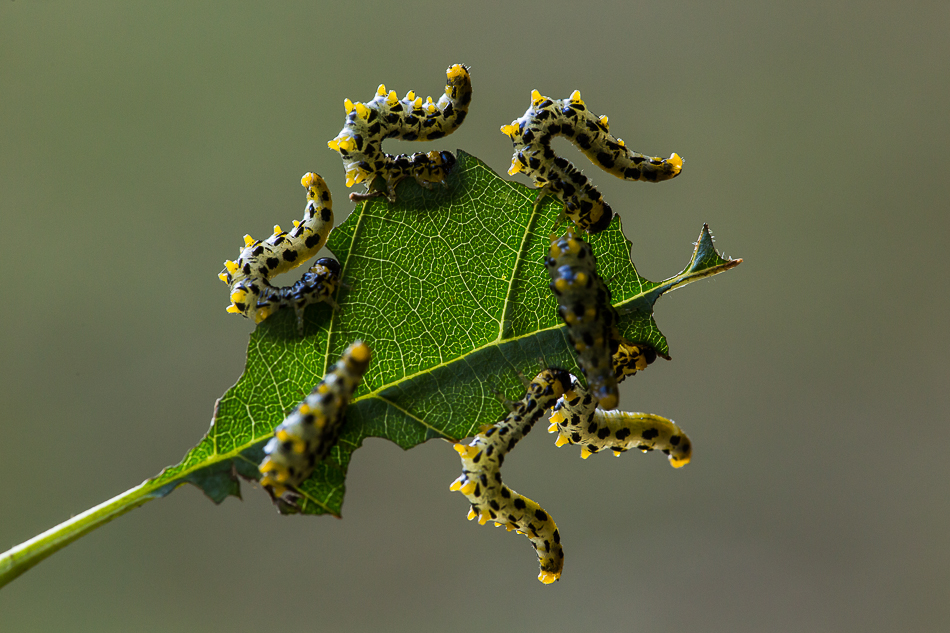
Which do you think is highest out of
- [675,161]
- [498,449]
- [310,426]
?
[675,161]

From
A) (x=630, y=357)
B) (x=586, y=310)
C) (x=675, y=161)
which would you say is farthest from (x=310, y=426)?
(x=675, y=161)

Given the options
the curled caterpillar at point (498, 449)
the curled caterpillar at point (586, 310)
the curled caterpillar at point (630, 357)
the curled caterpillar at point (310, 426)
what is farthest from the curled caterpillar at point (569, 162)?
the curled caterpillar at point (310, 426)

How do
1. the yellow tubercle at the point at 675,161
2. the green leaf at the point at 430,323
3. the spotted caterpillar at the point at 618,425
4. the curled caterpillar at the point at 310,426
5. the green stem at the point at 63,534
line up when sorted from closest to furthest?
the green stem at the point at 63,534 → the curled caterpillar at the point at 310,426 → the green leaf at the point at 430,323 → the spotted caterpillar at the point at 618,425 → the yellow tubercle at the point at 675,161

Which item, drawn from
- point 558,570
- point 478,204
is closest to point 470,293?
point 478,204

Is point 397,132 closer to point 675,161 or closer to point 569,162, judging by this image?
point 569,162

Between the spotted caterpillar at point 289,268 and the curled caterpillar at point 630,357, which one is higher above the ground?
the curled caterpillar at point 630,357

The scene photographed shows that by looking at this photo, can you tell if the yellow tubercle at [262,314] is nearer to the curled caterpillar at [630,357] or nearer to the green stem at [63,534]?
the green stem at [63,534]

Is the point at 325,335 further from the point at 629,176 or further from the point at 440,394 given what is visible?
the point at 629,176
